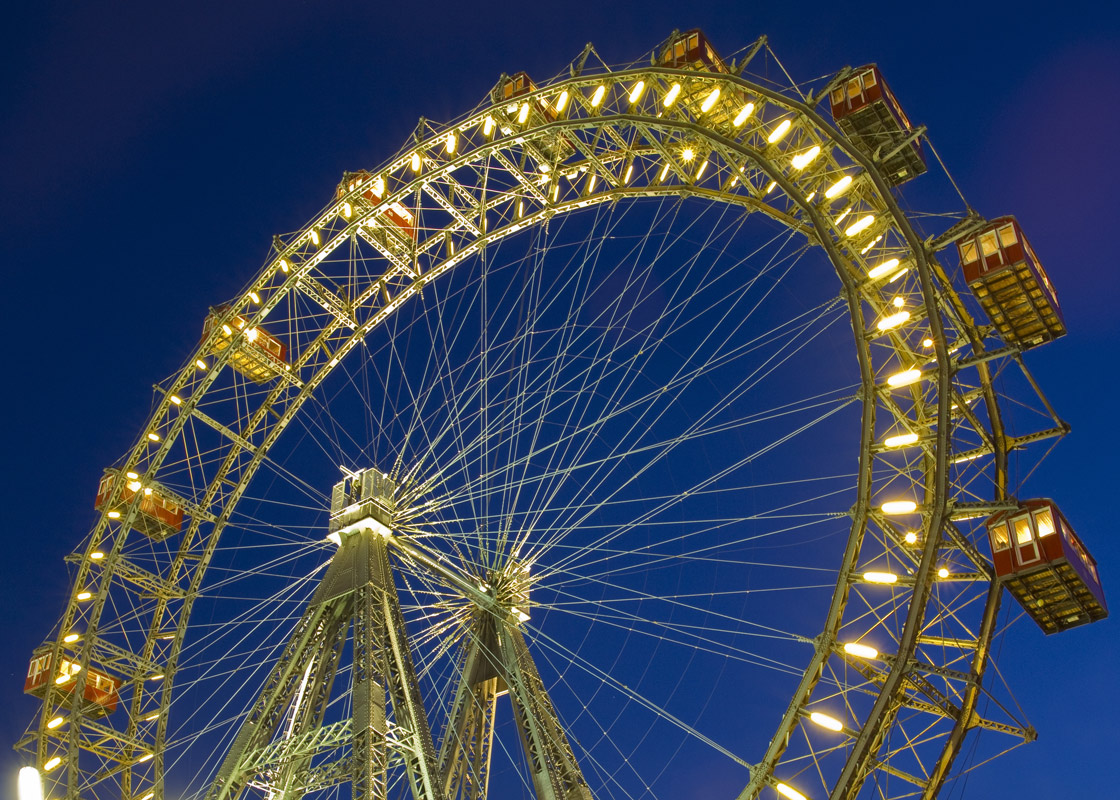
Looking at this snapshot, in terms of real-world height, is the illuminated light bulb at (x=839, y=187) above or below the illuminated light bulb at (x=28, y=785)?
above

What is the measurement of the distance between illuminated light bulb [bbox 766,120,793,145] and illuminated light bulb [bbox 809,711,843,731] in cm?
1168

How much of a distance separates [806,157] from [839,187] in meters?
0.94

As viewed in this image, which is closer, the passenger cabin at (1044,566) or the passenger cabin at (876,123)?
Result: the passenger cabin at (1044,566)

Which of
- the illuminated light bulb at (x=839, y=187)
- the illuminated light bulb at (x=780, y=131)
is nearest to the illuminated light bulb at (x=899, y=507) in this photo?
the illuminated light bulb at (x=839, y=187)

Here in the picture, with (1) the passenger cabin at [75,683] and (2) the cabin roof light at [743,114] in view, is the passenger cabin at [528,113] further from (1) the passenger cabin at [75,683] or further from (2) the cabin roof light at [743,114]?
(1) the passenger cabin at [75,683]

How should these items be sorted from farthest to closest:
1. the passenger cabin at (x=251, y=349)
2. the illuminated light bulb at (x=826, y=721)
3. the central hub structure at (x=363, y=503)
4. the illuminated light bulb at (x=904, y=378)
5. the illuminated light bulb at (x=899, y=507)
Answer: the passenger cabin at (x=251, y=349)
the central hub structure at (x=363, y=503)
the illuminated light bulb at (x=904, y=378)
the illuminated light bulb at (x=899, y=507)
the illuminated light bulb at (x=826, y=721)

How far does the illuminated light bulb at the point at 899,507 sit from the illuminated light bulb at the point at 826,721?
4.10 m

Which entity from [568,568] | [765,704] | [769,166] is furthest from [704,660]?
[769,166]

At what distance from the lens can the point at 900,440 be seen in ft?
68.8

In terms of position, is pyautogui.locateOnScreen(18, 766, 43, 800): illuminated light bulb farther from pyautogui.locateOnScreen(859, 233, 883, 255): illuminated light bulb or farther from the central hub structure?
pyautogui.locateOnScreen(859, 233, 883, 255): illuminated light bulb

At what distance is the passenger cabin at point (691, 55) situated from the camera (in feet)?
79.5

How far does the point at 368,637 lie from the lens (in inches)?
810

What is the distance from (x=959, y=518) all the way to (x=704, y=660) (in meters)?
59.4

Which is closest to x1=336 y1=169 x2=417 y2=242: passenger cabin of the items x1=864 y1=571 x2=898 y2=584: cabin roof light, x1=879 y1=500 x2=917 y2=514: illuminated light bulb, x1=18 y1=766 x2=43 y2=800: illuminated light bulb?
x1=879 y1=500 x2=917 y2=514: illuminated light bulb
